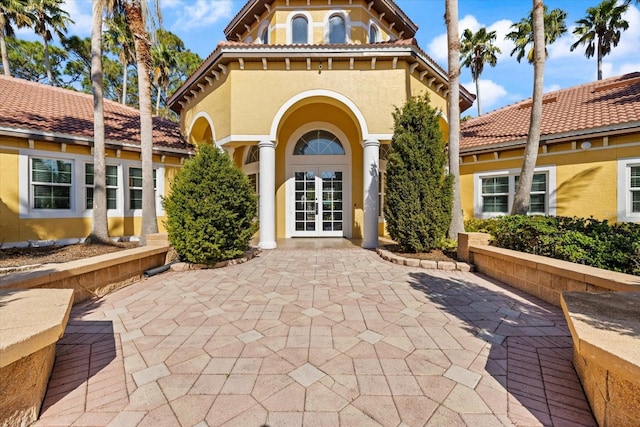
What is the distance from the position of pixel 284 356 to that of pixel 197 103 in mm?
10959

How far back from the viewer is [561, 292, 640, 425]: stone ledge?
1673 millimetres

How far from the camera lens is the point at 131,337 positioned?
10.1ft

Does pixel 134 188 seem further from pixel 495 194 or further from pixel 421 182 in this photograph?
pixel 495 194

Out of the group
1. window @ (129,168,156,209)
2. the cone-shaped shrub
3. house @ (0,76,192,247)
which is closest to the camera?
the cone-shaped shrub

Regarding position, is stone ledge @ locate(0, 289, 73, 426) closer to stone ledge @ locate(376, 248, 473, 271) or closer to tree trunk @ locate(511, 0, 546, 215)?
stone ledge @ locate(376, 248, 473, 271)

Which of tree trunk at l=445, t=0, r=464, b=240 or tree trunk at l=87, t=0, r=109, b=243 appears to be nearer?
tree trunk at l=445, t=0, r=464, b=240

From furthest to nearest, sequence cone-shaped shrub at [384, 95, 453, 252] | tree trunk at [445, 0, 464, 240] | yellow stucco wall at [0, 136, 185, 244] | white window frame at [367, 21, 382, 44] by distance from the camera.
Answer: white window frame at [367, 21, 382, 44]
yellow stucco wall at [0, 136, 185, 244]
tree trunk at [445, 0, 464, 240]
cone-shaped shrub at [384, 95, 453, 252]

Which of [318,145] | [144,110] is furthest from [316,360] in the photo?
[318,145]

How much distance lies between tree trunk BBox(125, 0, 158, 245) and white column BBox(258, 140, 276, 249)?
9.94 feet

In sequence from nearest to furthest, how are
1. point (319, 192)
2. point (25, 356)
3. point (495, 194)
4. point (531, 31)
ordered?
1. point (25, 356)
2. point (495, 194)
3. point (319, 192)
4. point (531, 31)

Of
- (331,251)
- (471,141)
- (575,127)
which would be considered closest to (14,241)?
(331,251)

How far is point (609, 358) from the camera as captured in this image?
1.72 meters

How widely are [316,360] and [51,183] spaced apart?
10.9 metres

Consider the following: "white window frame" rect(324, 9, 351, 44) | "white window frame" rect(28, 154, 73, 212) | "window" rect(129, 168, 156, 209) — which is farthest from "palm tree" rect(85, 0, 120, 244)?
"white window frame" rect(324, 9, 351, 44)
